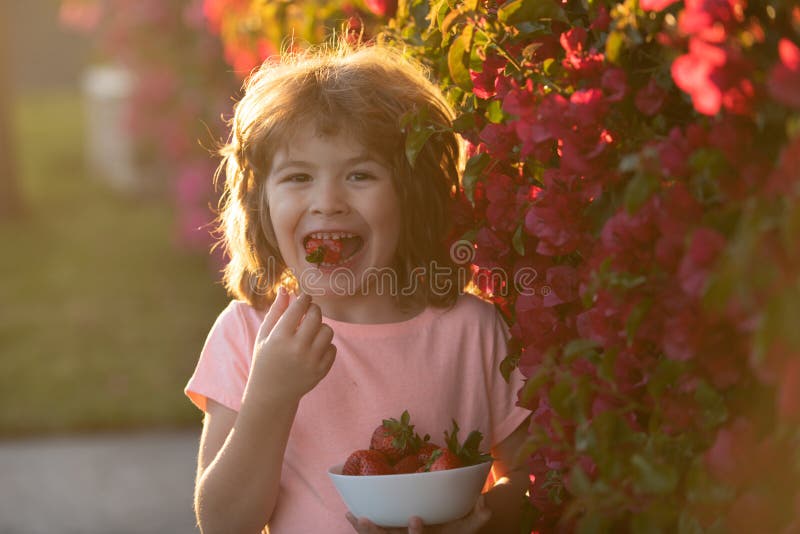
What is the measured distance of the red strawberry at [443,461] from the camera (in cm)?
205

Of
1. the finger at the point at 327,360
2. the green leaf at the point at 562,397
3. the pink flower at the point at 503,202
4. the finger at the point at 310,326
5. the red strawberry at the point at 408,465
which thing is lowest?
the red strawberry at the point at 408,465

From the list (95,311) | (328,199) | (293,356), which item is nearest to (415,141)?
(328,199)

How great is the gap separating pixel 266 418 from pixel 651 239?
2.77 ft

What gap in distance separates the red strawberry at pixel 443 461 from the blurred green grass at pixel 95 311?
379 cm

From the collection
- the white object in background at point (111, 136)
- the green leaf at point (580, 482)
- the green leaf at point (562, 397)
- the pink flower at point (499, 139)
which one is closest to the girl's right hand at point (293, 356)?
the pink flower at point (499, 139)

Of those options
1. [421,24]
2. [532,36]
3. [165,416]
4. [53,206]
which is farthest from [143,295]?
[532,36]

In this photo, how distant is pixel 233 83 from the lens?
22.6 feet

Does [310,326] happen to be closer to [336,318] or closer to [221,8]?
[336,318]

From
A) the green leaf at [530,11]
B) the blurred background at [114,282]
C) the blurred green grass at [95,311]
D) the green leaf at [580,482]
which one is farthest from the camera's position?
the blurred green grass at [95,311]

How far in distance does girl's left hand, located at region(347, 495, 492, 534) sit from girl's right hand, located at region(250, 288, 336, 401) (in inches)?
10.2

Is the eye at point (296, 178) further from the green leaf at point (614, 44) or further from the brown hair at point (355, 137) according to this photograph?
the green leaf at point (614, 44)

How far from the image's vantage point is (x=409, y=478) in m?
1.99

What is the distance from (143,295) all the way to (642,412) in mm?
6826

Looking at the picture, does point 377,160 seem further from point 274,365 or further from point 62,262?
point 62,262
